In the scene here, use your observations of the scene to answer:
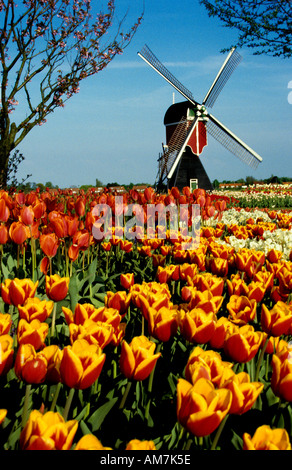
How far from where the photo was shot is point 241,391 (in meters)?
1.17

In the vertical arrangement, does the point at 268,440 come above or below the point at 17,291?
below

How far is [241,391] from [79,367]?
1.53 ft

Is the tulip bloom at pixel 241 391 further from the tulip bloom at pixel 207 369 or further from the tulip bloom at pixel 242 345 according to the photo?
the tulip bloom at pixel 242 345

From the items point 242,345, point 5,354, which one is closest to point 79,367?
point 5,354

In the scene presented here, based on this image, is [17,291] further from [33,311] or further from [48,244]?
[48,244]

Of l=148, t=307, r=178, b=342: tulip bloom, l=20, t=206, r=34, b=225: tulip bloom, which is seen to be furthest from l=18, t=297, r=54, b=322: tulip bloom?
l=20, t=206, r=34, b=225: tulip bloom

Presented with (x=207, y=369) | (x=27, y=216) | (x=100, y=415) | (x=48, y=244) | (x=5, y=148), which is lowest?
(x=100, y=415)

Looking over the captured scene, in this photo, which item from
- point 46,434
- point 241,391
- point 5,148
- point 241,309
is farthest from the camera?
point 5,148

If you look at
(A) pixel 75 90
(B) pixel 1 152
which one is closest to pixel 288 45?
(A) pixel 75 90

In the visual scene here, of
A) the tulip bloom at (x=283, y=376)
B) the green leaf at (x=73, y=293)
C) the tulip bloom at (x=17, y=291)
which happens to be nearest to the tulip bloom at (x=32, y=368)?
the tulip bloom at (x=17, y=291)

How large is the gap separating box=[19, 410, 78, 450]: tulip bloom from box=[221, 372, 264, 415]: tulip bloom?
0.44m

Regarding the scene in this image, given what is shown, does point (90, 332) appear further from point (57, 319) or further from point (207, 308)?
point (57, 319)

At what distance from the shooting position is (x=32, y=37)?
11.7 metres

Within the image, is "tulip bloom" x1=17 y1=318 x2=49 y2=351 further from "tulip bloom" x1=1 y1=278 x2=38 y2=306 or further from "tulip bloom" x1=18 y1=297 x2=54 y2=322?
"tulip bloom" x1=1 y1=278 x2=38 y2=306
